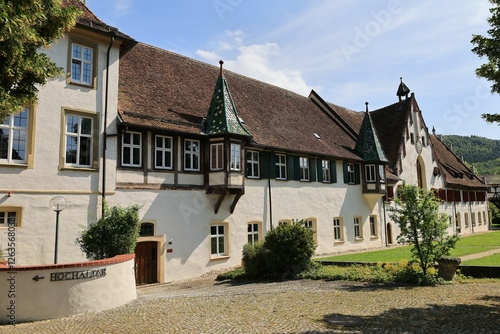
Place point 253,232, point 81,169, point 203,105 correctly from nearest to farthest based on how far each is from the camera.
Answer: point 81,169 < point 203,105 < point 253,232

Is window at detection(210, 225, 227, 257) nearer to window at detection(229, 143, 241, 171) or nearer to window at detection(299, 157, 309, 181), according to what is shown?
window at detection(229, 143, 241, 171)

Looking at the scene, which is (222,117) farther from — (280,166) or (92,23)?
(92,23)

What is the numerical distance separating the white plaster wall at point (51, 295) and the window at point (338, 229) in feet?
63.4

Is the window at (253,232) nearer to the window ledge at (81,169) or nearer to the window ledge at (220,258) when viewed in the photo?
the window ledge at (220,258)

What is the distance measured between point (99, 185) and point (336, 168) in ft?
55.6

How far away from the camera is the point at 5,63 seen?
823 cm

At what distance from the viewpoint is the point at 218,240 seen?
19.9 metres

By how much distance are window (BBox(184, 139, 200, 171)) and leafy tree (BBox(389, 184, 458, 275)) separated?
371 inches

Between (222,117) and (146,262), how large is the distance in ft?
24.7

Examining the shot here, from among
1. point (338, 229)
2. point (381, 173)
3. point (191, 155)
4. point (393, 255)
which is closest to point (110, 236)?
point (191, 155)

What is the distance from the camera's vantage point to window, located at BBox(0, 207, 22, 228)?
13367mm

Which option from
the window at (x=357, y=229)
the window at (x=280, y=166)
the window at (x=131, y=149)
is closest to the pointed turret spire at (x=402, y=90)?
the window at (x=357, y=229)

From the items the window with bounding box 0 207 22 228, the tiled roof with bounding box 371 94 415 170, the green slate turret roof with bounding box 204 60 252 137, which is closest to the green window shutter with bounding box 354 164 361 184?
the tiled roof with bounding box 371 94 415 170

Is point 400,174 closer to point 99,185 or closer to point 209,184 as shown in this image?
point 209,184
